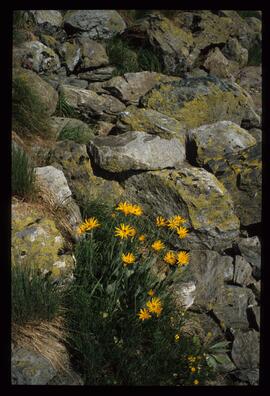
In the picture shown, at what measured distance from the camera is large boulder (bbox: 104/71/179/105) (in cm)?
758

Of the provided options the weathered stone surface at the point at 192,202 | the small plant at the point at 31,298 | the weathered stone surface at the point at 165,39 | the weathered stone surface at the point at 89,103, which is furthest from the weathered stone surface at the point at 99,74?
the small plant at the point at 31,298

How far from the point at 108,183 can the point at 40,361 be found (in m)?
2.47

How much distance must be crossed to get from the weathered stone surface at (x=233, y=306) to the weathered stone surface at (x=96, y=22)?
5106mm

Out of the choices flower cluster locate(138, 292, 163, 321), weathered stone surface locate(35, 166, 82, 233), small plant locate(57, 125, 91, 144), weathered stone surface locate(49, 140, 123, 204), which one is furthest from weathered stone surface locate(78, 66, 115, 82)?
flower cluster locate(138, 292, 163, 321)

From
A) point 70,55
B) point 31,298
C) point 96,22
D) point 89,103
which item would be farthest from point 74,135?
point 96,22

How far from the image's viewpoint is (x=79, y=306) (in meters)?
4.36

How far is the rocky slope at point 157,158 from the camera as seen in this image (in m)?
5.19

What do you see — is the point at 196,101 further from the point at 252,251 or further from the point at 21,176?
the point at 21,176

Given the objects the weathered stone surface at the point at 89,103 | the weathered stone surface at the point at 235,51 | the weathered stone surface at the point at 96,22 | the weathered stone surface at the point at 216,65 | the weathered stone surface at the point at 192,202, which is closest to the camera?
the weathered stone surface at the point at 192,202

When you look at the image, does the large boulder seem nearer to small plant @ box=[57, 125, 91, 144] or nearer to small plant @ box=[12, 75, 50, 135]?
small plant @ box=[57, 125, 91, 144]

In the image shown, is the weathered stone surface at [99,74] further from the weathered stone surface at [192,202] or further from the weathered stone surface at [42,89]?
the weathered stone surface at [192,202]

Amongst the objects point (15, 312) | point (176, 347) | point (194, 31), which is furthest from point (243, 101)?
point (15, 312)

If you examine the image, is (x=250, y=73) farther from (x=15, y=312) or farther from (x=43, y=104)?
(x=15, y=312)

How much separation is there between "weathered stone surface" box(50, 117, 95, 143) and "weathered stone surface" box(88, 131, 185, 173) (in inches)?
9.9
